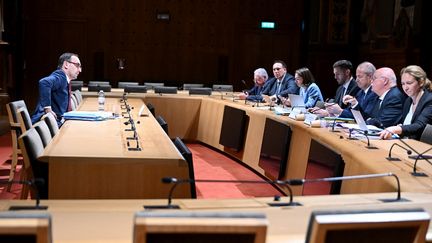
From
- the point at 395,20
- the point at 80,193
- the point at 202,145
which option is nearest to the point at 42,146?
the point at 80,193

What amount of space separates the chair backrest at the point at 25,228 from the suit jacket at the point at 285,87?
6.65 meters

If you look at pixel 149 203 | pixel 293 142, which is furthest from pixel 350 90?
pixel 149 203

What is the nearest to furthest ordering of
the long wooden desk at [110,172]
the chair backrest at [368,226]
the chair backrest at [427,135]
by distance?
the chair backrest at [368,226], the long wooden desk at [110,172], the chair backrest at [427,135]

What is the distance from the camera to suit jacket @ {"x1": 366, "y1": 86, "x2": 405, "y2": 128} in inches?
197

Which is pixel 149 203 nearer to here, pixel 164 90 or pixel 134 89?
pixel 164 90

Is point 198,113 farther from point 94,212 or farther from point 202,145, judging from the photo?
point 94,212

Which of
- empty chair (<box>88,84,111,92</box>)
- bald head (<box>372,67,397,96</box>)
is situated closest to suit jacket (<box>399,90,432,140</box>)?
bald head (<box>372,67,397,96</box>)

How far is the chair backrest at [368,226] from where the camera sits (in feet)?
5.23

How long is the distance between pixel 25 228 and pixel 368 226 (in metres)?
0.98

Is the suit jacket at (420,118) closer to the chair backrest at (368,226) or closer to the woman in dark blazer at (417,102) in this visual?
the woman in dark blazer at (417,102)

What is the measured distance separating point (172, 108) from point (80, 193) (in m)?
5.71

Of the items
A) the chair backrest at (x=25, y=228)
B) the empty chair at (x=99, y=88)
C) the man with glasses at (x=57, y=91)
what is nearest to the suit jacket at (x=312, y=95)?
the man with glasses at (x=57, y=91)

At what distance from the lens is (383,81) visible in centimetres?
512

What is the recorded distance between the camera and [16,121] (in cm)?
535
